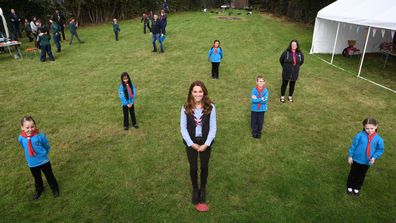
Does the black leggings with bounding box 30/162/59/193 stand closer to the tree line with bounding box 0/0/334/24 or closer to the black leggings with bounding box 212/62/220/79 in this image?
the black leggings with bounding box 212/62/220/79

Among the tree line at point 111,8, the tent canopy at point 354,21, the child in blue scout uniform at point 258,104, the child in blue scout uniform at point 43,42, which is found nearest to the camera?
the child in blue scout uniform at point 258,104

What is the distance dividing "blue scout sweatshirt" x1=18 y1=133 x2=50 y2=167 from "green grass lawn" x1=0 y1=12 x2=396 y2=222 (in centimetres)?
75

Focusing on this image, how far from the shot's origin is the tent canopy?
31.6ft

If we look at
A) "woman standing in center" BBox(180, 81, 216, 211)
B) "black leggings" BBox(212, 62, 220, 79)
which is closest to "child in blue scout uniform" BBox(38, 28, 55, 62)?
"black leggings" BBox(212, 62, 220, 79)

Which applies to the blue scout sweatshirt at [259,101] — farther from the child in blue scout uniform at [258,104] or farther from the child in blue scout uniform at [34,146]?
the child in blue scout uniform at [34,146]

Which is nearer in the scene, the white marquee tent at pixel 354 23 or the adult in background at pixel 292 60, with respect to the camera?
the adult in background at pixel 292 60

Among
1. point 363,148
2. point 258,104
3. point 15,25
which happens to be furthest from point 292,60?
point 15,25

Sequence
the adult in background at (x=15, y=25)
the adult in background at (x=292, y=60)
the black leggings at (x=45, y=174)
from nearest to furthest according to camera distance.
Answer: the black leggings at (x=45, y=174), the adult in background at (x=292, y=60), the adult in background at (x=15, y=25)

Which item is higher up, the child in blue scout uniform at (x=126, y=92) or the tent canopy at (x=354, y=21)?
the tent canopy at (x=354, y=21)

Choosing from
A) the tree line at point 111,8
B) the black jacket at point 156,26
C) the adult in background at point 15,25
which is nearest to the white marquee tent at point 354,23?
the tree line at point 111,8

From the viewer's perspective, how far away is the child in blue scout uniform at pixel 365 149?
424 cm

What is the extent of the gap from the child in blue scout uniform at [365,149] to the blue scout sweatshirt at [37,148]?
191 inches

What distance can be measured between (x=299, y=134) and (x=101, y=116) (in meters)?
5.28

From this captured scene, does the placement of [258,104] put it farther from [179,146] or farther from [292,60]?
[292,60]
